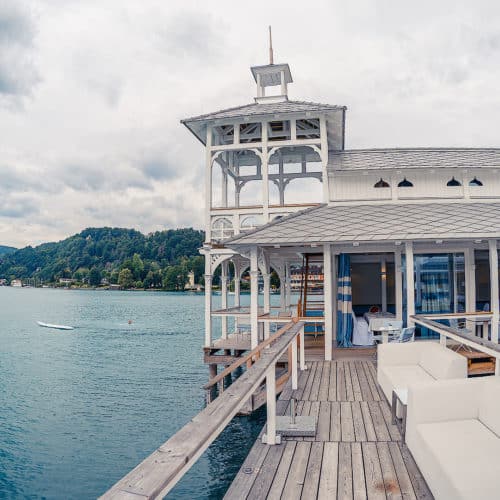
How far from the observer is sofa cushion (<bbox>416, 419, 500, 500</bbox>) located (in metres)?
2.86

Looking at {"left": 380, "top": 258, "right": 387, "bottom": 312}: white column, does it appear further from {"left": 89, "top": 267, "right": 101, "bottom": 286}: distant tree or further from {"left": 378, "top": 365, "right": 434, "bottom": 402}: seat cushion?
{"left": 89, "top": 267, "right": 101, "bottom": 286}: distant tree

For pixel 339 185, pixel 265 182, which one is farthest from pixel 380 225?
pixel 265 182

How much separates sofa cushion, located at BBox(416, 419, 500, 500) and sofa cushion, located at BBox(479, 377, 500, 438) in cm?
6

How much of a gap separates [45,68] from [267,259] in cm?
1694

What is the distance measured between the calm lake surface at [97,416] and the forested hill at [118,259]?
8028cm

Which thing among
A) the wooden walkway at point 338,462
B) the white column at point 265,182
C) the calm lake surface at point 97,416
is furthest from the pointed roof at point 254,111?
the wooden walkway at point 338,462

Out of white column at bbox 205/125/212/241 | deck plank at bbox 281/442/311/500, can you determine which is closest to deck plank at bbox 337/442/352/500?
deck plank at bbox 281/442/311/500

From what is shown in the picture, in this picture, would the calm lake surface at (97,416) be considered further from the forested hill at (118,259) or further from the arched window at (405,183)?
the forested hill at (118,259)

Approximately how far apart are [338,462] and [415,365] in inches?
119

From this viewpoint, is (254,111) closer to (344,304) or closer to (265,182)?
(265,182)

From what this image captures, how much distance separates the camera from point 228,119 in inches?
549

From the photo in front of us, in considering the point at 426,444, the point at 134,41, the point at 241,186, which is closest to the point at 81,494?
the point at 426,444

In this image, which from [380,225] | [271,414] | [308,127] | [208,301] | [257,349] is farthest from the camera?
[308,127]

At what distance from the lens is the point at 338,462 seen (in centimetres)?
412
